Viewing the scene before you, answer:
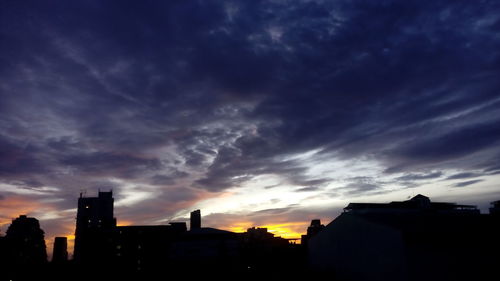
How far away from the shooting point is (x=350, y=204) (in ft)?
187

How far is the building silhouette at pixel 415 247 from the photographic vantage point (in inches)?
1073

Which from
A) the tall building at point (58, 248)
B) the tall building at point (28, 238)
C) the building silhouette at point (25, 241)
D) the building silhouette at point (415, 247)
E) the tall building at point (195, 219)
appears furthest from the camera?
the tall building at point (28, 238)

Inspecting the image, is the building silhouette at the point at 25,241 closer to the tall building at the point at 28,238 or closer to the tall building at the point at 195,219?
the tall building at the point at 28,238

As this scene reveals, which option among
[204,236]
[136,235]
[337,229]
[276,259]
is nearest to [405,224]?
[337,229]

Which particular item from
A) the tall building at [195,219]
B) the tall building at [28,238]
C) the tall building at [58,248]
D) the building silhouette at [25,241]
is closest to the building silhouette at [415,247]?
the tall building at [195,219]

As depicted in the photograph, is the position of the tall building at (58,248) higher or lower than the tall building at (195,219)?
lower

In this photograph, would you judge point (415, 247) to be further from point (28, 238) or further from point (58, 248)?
point (28, 238)

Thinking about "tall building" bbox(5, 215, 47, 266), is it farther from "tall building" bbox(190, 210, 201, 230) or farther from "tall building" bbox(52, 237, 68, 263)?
"tall building" bbox(190, 210, 201, 230)

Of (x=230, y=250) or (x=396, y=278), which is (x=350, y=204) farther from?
(x=396, y=278)

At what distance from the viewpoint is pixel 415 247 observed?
89.6 ft

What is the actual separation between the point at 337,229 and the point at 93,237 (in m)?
47.9

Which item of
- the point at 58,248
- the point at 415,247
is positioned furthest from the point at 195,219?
the point at 415,247

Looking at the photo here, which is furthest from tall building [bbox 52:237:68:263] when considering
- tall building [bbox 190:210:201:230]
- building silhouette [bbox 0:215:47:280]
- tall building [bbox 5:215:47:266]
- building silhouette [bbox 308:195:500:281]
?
building silhouette [bbox 308:195:500:281]

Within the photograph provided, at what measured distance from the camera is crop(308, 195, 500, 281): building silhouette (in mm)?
27266
